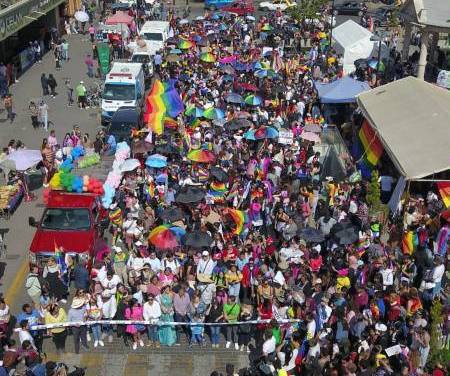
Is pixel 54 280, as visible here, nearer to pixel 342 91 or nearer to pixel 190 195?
pixel 190 195

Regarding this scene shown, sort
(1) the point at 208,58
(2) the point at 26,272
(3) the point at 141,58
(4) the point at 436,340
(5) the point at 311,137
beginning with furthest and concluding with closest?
1. (3) the point at 141,58
2. (1) the point at 208,58
3. (5) the point at 311,137
4. (2) the point at 26,272
5. (4) the point at 436,340

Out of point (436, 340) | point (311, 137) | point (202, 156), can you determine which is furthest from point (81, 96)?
point (436, 340)

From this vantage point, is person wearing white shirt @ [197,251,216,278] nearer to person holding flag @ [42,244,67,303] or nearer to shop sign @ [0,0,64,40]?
person holding flag @ [42,244,67,303]

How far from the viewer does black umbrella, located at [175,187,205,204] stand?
18281 mm

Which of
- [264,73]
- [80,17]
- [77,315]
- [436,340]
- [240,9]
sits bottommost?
[240,9]

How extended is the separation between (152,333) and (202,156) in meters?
7.87

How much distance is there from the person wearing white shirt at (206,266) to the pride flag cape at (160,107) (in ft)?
33.2

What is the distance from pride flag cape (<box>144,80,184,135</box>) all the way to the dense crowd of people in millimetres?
607

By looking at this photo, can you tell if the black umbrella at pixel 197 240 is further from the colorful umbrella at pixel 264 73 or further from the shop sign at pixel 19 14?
the shop sign at pixel 19 14

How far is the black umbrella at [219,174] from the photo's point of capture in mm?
19859

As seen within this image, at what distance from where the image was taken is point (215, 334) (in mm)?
14227

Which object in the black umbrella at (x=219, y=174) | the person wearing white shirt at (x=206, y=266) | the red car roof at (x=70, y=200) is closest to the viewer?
the person wearing white shirt at (x=206, y=266)

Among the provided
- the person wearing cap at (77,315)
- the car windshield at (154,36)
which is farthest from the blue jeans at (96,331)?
the car windshield at (154,36)

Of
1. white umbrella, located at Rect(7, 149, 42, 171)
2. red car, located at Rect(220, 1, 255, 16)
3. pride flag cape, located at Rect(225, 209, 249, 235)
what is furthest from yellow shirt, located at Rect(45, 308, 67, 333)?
red car, located at Rect(220, 1, 255, 16)
